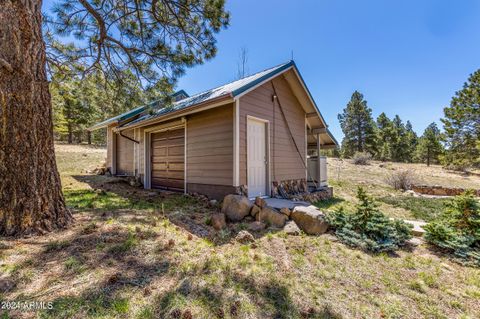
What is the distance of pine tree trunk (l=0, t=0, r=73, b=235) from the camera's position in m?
2.85

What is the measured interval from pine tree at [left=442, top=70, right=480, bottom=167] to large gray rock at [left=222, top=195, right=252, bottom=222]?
20925 millimetres

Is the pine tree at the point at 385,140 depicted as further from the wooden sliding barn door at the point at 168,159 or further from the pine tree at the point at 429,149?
the wooden sliding barn door at the point at 168,159

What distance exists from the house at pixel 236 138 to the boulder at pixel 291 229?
1.53 meters

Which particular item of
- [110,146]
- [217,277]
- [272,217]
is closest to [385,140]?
[272,217]

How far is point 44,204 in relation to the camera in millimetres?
3117

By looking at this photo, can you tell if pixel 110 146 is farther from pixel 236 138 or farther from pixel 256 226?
pixel 256 226

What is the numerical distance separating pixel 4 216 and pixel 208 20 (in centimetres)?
538

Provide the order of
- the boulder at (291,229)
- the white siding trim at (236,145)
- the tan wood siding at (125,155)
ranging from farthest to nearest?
the tan wood siding at (125,155), the white siding trim at (236,145), the boulder at (291,229)

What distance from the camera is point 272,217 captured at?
443 cm

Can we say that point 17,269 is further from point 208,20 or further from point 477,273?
point 208,20

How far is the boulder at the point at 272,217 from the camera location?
4336 millimetres

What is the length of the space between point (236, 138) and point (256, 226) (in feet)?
7.04

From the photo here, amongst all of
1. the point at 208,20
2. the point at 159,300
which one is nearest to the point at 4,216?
the point at 159,300

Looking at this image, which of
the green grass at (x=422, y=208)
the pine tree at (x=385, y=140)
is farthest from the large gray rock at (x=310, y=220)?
the pine tree at (x=385, y=140)
